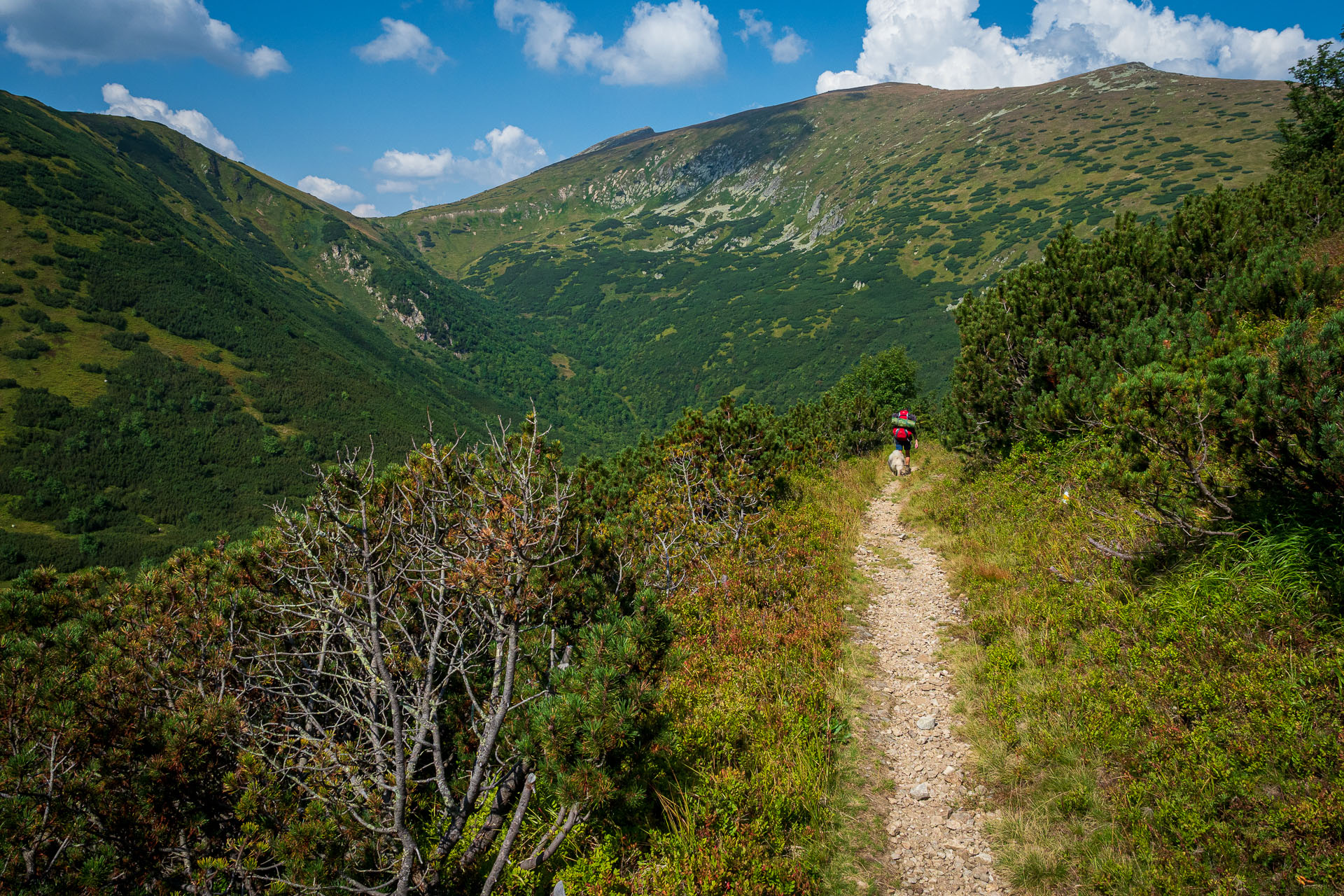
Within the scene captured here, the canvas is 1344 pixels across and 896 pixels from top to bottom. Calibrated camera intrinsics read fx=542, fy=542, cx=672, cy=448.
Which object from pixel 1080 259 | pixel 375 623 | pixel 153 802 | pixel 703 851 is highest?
pixel 1080 259

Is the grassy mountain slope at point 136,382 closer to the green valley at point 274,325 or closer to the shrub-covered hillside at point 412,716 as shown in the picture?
the green valley at point 274,325

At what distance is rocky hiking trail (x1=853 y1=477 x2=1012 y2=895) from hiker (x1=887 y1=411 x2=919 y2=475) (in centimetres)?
723

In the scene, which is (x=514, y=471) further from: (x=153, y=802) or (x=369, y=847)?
(x=153, y=802)

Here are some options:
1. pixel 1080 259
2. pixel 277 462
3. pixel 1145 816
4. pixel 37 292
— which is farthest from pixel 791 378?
pixel 37 292

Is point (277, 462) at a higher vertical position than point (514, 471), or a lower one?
Answer: lower

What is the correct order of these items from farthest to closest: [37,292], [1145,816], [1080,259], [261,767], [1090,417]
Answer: [37,292], [1080,259], [1090,417], [1145,816], [261,767]

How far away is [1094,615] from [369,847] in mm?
7175

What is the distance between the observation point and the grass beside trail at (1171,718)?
348cm

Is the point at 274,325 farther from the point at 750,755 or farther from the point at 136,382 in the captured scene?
the point at 750,755

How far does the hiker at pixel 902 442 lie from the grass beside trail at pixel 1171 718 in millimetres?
8910

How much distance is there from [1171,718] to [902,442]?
12434 mm

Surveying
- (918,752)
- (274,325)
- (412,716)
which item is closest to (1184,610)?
(918,752)

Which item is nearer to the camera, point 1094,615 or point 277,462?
point 1094,615

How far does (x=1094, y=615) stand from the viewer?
6.05 meters
